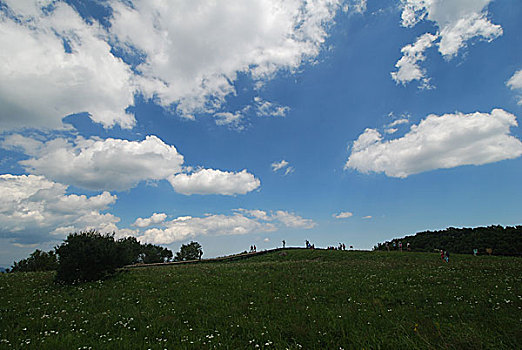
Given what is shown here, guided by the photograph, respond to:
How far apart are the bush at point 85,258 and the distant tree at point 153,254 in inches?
2937

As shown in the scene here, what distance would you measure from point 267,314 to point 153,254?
95.3 meters

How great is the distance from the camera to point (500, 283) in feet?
50.9

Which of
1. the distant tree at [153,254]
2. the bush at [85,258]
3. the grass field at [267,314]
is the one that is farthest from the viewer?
the distant tree at [153,254]

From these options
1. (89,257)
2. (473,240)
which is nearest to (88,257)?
(89,257)

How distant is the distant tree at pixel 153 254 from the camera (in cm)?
9126

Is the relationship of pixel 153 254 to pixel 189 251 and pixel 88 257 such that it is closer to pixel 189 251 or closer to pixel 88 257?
pixel 189 251

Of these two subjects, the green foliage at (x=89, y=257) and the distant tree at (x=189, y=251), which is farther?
the distant tree at (x=189, y=251)

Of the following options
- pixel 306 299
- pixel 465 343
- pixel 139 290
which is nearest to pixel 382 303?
pixel 306 299

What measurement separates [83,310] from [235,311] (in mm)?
6926

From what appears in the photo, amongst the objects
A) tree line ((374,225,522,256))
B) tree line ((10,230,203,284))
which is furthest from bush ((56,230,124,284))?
tree line ((374,225,522,256))

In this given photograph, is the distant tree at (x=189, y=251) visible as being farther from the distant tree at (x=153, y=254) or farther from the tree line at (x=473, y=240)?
the tree line at (x=473, y=240)

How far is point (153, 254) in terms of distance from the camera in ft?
311

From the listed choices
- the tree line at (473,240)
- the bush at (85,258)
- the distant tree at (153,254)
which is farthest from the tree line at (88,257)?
the distant tree at (153,254)

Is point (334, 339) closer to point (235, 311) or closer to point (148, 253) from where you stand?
point (235, 311)
